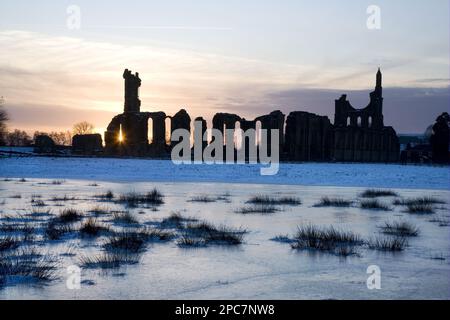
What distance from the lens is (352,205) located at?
15.1 metres

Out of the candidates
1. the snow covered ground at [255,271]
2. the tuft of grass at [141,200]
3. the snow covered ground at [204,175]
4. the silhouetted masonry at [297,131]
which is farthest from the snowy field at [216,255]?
the silhouetted masonry at [297,131]

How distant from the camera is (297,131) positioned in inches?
2496

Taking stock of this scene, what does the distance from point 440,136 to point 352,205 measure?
47270 millimetres

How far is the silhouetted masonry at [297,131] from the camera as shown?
2485 inches

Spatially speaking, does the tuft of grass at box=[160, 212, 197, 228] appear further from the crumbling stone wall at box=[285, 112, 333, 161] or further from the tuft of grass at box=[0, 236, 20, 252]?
the crumbling stone wall at box=[285, 112, 333, 161]

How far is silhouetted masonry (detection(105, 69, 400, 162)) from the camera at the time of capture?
207 feet

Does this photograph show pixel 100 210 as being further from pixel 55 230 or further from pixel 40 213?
pixel 55 230

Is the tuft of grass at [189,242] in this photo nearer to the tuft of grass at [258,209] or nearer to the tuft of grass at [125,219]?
the tuft of grass at [125,219]

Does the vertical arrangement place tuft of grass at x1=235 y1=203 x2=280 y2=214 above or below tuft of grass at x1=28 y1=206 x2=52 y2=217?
below

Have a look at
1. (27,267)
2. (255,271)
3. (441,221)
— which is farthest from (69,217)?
(441,221)

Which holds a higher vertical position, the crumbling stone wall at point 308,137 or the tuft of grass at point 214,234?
the crumbling stone wall at point 308,137

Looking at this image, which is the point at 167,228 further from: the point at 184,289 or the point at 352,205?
the point at 352,205

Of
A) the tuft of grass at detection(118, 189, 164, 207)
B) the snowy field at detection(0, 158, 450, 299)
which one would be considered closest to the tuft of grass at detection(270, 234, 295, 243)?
the snowy field at detection(0, 158, 450, 299)
